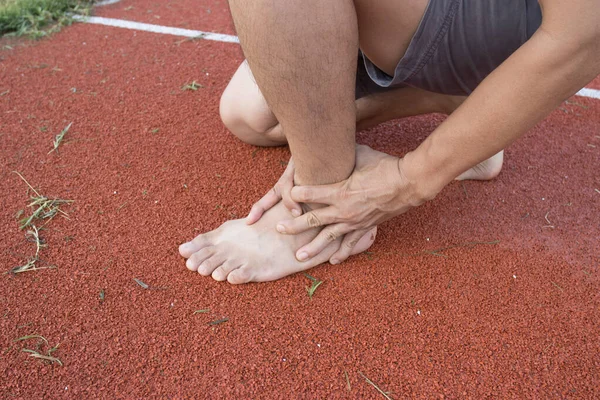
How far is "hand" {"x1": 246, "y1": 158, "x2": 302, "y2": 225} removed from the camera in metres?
1.62

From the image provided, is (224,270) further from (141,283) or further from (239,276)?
(141,283)

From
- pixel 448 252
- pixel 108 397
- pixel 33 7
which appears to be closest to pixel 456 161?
A: pixel 448 252

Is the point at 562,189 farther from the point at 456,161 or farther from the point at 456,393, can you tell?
Result: the point at 456,393

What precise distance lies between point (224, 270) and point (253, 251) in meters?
0.12

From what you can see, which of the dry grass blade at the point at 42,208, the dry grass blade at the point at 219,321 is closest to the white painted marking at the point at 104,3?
the dry grass blade at the point at 42,208

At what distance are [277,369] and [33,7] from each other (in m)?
3.36

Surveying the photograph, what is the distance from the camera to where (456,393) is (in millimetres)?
1302

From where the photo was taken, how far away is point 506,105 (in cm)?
120

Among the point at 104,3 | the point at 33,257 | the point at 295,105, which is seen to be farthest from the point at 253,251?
the point at 104,3

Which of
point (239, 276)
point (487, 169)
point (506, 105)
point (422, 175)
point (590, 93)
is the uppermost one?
point (506, 105)

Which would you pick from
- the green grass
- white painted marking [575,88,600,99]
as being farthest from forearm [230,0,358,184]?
the green grass

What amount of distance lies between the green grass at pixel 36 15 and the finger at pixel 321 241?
8.80 ft

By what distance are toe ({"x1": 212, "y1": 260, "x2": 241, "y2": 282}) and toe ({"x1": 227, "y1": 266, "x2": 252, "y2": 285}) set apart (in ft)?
0.06

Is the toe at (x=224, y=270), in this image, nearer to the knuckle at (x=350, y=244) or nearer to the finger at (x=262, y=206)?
the finger at (x=262, y=206)
